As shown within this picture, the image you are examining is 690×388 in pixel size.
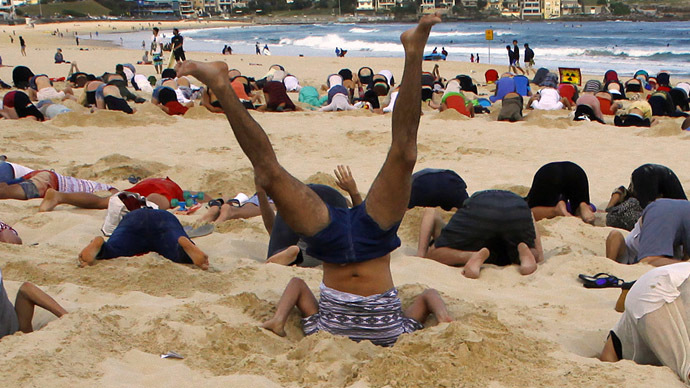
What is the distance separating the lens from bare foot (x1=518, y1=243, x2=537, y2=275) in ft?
15.6

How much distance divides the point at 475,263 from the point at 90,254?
7.98 ft

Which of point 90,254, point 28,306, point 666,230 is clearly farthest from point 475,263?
point 28,306

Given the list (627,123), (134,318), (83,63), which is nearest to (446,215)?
(134,318)

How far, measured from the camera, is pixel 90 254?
4.50 metres

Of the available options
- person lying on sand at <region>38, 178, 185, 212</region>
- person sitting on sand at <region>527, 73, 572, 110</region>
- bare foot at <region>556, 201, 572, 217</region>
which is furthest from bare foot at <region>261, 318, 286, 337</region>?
person sitting on sand at <region>527, 73, 572, 110</region>

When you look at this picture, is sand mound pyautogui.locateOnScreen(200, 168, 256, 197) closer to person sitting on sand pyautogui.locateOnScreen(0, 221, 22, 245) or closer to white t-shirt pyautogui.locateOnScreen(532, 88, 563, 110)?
person sitting on sand pyautogui.locateOnScreen(0, 221, 22, 245)

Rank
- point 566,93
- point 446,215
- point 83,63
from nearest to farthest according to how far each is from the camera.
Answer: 1. point 446,215
2. point 566,93
3. point 83,63

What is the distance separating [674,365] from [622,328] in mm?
340

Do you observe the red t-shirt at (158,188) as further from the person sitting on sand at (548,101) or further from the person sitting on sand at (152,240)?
the person sitting on sand at (548,101)

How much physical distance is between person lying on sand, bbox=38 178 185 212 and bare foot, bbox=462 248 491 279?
9.76 feet

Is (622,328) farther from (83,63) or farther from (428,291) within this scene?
(83,63)

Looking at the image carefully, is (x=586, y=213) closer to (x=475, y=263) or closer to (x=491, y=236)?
(x=491, y=236)

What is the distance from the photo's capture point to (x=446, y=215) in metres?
5.86

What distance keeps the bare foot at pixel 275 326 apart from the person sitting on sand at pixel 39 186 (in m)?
3.77
